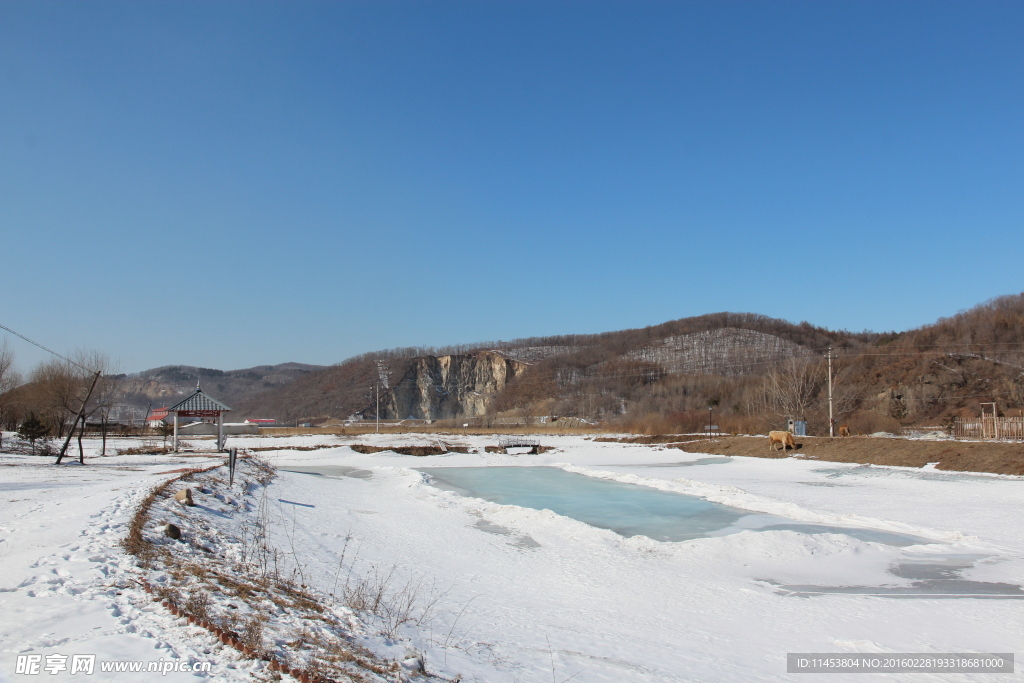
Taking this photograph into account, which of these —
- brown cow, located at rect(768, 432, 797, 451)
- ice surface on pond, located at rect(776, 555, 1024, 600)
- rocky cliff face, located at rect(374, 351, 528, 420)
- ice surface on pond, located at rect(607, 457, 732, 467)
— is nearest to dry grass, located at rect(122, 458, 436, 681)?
ice surface on pond, located at rect(776, 555, 1024, 600)

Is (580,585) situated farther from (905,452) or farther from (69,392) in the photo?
(69,392)

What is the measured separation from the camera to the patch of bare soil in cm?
2252

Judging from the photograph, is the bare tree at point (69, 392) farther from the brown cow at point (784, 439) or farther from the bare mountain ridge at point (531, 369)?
the bare mountain ridge at point (531, 369)

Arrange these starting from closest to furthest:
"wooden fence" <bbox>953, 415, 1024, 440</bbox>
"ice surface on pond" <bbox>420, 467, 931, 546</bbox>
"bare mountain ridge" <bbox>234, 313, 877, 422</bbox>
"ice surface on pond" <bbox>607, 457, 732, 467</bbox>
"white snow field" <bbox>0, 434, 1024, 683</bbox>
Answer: "white snow field" <bbox>0, 434, 1024, 683</bbox>, "ice surface on pond" <bbox>420, 467, 931, 546</bbox>, "wooden fence" <bbox>953, 415, 1024, 440</bbox>, "ice surface on pond" <bbox>607, 457, 732, 467</bbox>, "bare mountain ridge" <bbox>234, 313, 877, 422</bbox>

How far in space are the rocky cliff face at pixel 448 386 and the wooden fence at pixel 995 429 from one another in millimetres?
104003

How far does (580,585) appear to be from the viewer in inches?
377

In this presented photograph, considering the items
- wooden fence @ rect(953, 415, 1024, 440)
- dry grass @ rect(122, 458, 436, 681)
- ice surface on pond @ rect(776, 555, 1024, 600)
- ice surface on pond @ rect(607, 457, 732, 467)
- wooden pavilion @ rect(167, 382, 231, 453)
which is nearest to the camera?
dry grass @ rect(122, 458, 436, 681)

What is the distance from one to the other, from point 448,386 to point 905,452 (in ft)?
405

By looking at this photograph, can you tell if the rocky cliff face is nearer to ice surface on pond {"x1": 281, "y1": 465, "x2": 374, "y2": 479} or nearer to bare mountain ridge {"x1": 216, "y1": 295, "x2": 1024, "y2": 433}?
bare mountain ridge {"x1": 216, "y1": 295, "x2": 1024, "y2": 433}

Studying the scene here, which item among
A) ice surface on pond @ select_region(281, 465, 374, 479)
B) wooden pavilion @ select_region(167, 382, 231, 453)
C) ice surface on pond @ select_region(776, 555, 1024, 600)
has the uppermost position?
wooden pavilion @ select_region(167, 382, 231, 453)

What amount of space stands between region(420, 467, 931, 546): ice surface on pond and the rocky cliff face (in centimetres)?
11140

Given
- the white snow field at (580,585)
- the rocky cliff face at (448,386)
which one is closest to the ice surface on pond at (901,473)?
the white snow field at (580,585)

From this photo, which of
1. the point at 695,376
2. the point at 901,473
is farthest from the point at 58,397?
the point at 695,376

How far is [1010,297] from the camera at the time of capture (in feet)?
355
